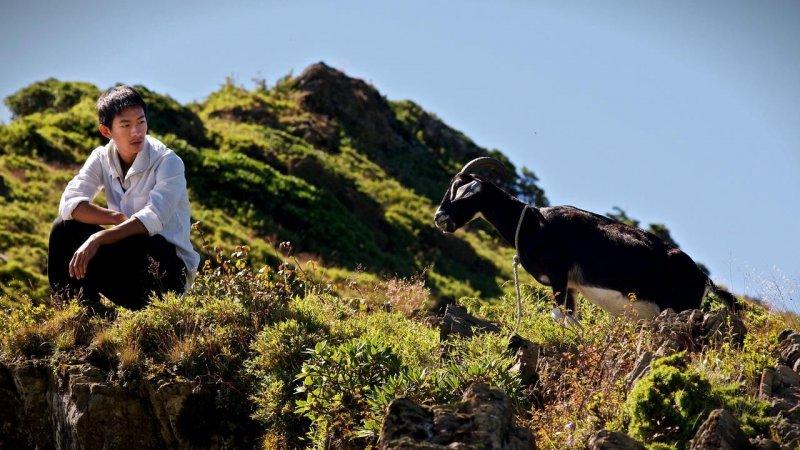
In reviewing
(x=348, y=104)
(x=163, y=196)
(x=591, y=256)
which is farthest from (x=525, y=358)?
(x=348, y=104)

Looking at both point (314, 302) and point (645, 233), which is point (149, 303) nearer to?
point (314, 302)

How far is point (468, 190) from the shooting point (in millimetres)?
11789

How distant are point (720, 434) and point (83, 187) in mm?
6605

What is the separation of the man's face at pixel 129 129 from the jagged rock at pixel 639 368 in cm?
526

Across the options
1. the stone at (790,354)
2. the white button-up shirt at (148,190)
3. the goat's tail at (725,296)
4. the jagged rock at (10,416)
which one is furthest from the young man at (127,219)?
the stone at (790,354)

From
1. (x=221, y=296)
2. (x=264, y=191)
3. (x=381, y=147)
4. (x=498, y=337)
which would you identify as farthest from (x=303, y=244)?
(x=498, y=337)

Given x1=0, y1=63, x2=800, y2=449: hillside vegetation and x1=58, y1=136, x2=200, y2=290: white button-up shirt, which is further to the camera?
x1=58, y1=136, x2=200, y2=290: white button-up shirt

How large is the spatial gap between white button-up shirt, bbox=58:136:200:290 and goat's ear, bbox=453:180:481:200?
325 cm

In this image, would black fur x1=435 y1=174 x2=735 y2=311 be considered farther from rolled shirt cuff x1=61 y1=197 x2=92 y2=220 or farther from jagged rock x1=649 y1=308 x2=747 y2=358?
rolled shirt cuff x1=61 y1=197 x2=92 y2=220

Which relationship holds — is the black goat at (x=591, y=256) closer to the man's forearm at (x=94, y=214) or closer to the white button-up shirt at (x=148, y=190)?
the white button-up shirt at (x=148, y=190)

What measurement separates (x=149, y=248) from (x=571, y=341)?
4.15 metres

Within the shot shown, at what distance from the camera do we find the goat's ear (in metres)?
11.7

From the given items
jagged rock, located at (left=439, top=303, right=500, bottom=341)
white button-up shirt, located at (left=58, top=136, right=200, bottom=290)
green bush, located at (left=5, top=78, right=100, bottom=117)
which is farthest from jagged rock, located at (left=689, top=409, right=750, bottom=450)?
green bush, located at (left=5, top=78, right=100, bottom=117)

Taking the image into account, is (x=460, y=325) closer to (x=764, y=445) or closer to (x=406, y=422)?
(x=406, y=422)
